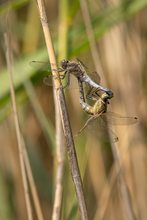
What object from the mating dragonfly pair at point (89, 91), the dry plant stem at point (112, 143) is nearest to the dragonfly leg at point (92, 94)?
the mating dragonfly pair at point (89, 91)

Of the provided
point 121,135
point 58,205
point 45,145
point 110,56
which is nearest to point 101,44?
point 110,56

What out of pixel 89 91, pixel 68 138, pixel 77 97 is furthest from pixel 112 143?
pixel 77 97

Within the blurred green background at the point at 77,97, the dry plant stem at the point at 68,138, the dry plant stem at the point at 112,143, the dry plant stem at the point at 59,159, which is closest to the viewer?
the dry plant stem at the point at 68,138

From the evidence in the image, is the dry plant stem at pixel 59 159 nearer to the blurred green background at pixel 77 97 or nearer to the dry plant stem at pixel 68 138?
the blurred green background at pixel 77 97

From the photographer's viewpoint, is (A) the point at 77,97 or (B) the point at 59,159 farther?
(A) the point at 77,97

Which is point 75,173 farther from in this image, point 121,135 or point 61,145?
point 121,135

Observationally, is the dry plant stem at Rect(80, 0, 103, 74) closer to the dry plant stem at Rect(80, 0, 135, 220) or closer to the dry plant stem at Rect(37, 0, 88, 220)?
the dry plant stem at Rect(80, 0, 135, 220)

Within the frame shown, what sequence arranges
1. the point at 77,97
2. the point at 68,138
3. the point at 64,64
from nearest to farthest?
the point at 68,138
the point at 64,64
the point at 77,97

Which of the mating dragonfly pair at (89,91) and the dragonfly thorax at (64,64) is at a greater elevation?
the dragonfly thorax at (64,64)

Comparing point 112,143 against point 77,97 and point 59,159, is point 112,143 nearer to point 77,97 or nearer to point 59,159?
point 59,159
